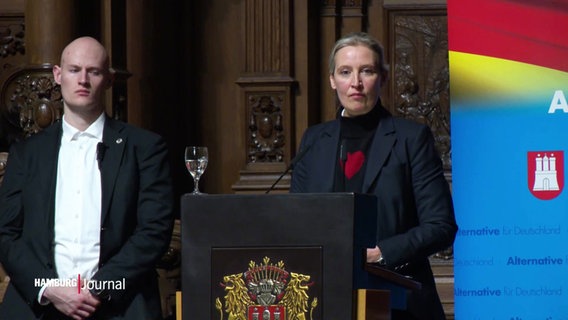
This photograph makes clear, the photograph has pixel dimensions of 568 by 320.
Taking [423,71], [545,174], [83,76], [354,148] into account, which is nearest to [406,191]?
[354,148]

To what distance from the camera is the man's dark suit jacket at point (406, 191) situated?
143 inches

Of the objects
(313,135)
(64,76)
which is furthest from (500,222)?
(64,76)

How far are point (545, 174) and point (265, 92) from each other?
1.83 meters

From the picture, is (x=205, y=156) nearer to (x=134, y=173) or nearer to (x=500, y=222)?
(x=134, y=173)

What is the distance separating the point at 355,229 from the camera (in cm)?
316

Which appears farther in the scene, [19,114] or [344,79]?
[19,114]

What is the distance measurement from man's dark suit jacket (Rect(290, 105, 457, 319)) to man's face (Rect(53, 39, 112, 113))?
0.73 m

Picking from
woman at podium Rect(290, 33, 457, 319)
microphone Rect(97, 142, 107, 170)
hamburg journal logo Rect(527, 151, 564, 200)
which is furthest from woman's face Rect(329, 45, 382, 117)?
hamburg journal logo Rect(527, 151, 564, 200)

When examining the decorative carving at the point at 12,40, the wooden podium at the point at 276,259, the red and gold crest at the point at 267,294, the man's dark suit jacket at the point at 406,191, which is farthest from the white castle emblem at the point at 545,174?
the decorative carving at the point at 12,40

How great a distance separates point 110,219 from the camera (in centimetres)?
400

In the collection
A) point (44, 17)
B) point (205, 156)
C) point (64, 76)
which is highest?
point (44, 17)

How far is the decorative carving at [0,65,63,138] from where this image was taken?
6293 mm

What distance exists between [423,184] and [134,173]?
966 millimetres

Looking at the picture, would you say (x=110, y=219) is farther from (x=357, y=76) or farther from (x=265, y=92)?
(x=265, y=92)
